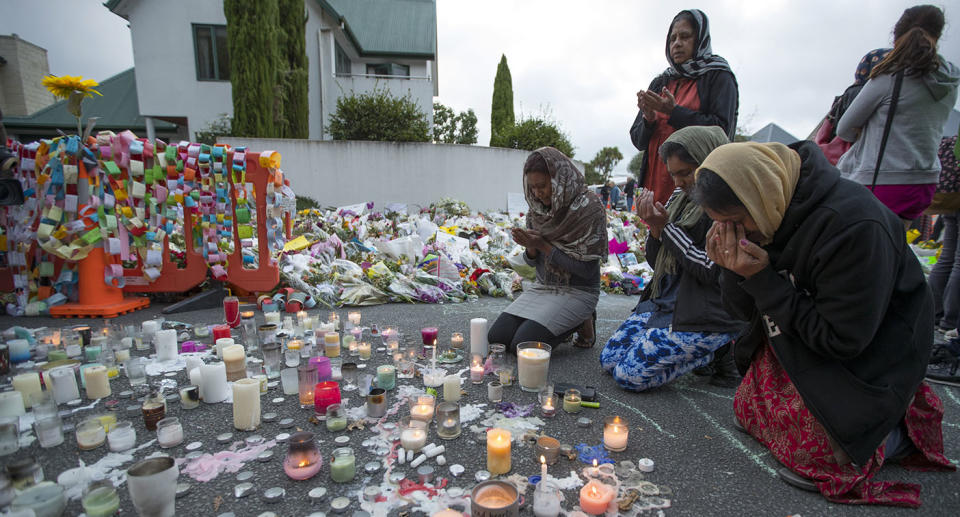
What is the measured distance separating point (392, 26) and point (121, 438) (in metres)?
19.4

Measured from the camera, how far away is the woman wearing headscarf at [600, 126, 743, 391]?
2.58 meters

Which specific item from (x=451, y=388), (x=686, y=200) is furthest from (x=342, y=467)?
(x=686, y=200)

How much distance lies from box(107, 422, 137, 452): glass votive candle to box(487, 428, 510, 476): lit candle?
174 cm

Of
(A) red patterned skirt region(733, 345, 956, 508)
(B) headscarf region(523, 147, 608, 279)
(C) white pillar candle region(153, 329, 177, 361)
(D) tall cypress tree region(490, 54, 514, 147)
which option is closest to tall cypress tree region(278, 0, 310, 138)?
(C) white pillar candle region(153, 329, 177, 361)

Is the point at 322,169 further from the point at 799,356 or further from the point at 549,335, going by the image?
the point at 799,356

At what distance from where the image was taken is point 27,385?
250 centimetres

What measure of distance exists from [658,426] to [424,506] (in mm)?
1406

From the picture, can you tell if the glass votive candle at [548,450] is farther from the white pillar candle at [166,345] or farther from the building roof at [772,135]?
the building roof at [772,135]

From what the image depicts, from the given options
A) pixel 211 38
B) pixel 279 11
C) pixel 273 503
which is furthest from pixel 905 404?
pixel 211 38

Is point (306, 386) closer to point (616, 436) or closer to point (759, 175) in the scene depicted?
point (616, 436)

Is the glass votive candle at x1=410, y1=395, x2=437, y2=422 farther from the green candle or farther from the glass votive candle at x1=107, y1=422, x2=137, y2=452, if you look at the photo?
the glass votive candle at x1=107, y1=422, x2=137, y2=452

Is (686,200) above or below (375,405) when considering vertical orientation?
above

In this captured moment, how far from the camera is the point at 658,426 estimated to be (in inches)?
94.8

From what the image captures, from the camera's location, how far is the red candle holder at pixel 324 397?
2.44 m
